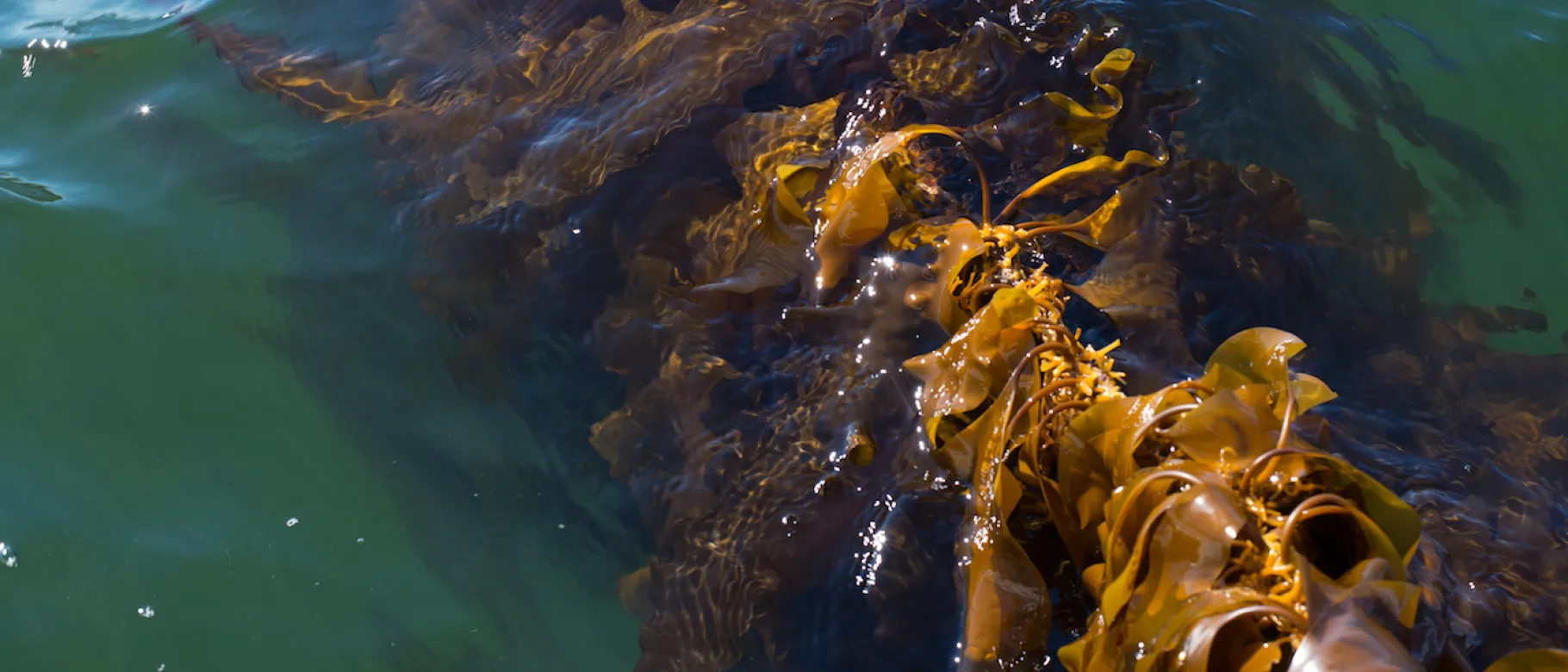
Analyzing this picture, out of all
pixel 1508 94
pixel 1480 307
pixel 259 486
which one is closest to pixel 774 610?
pixel 259 486

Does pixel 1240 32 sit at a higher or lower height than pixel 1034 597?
higher

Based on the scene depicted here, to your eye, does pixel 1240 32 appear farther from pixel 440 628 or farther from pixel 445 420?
pixel 440 628

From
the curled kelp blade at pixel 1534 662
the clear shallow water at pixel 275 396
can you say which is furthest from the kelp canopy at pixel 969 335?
the clear shallow water at pixel 275 396

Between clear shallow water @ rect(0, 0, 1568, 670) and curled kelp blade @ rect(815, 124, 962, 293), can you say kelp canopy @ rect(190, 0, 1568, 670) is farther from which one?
clear shallow water @ rect(0, 0, 1568, 670)

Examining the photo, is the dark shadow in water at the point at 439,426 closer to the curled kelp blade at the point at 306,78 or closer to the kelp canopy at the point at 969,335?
the kelp canopy at the point at 969,335

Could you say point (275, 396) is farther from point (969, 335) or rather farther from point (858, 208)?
point (969, 335)

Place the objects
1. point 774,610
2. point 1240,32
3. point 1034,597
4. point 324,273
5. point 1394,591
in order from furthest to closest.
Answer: point 1240,32, point 324,273, point 774,610, point 1034,597, point 1394,591
